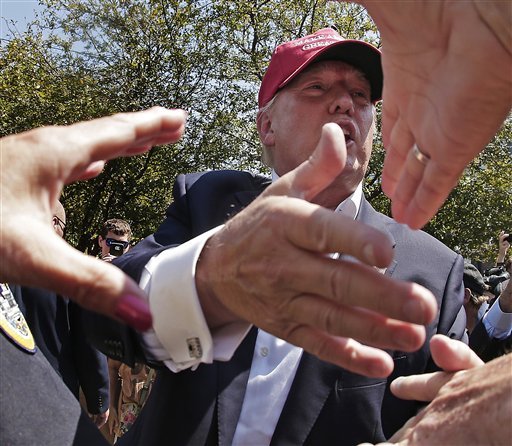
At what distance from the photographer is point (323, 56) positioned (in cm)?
266

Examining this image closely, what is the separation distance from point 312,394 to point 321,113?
1291 millimetres

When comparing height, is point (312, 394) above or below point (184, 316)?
below

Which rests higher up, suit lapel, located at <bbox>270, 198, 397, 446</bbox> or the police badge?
the police badge

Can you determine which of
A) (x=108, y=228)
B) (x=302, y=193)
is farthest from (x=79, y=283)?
(x=108, y=228)

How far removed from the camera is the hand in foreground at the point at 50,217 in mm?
856

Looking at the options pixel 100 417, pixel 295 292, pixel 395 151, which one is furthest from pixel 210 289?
pixel 100 417

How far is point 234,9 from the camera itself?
42.5 feet

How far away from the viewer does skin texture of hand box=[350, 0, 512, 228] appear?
1.01 metres

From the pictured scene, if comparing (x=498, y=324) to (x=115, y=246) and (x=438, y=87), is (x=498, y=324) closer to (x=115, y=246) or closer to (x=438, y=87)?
(x=438, y=87)

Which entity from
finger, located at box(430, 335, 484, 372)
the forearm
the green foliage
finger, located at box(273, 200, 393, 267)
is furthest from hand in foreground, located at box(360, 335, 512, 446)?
the green foliage

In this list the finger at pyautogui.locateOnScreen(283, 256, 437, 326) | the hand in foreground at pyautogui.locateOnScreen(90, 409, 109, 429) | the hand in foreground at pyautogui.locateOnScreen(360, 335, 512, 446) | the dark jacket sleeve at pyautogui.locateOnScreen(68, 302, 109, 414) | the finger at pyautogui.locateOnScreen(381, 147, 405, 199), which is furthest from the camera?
the hand in foreground at pyautogui.locateOnScreen(90, 409, 109, 429)

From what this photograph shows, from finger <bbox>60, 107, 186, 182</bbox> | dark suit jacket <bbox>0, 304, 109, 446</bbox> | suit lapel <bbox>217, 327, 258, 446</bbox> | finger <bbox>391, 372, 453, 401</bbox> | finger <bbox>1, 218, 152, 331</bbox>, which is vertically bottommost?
suit lapel <bbox>217, 327, 258, 446</bbox>

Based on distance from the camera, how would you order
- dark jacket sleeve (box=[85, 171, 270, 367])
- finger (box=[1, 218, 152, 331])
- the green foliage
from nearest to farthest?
finger (box=[1, 218, 152, 331]), dark jacket sleeve (box=[85, 171, 270, 367]), the green foliage

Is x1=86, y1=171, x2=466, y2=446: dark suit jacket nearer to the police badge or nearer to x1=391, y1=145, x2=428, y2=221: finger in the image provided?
the police badge
